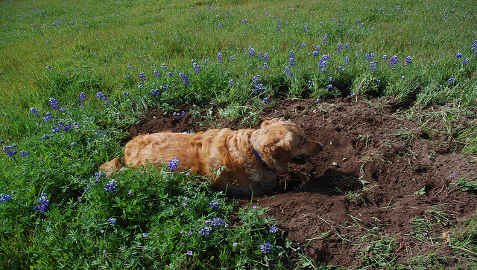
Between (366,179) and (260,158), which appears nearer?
(260,158)

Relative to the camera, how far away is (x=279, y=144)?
3.12 meters

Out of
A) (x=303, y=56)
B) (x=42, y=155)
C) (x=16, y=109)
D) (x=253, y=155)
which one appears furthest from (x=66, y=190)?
(x=303, y=56)

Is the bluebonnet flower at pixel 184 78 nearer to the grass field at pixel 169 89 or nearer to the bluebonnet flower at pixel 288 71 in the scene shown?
the grass field at pixel 169 89

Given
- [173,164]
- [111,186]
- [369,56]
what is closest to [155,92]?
[173,164]

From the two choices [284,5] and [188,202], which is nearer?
[188,202]

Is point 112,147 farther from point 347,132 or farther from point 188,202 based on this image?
point 347,132

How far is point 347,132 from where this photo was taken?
13.3 ft

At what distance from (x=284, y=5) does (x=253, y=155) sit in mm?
7828

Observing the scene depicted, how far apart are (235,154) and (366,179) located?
149 centimetres

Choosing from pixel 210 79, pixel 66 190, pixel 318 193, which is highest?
pixel 210 79

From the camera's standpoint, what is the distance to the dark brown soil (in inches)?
106

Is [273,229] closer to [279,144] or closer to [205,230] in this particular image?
[205,230]

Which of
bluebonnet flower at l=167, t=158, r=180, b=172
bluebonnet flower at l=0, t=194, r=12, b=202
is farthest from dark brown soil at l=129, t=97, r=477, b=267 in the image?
bluebonnet flower at l=0, t=194, r=12, b=202

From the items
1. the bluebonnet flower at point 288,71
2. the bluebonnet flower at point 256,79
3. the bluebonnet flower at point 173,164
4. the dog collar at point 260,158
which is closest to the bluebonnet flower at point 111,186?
the bluebonnet flower at point 173,164
